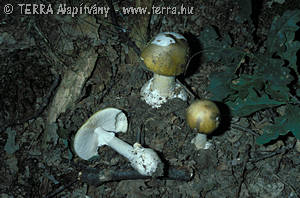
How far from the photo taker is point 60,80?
13.5 ft

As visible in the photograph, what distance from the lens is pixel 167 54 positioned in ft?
10.2

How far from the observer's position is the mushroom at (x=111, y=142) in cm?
295

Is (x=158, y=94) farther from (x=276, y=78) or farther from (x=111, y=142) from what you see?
(x=276, y=78)

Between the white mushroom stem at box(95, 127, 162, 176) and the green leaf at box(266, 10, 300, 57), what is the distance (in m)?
2.20

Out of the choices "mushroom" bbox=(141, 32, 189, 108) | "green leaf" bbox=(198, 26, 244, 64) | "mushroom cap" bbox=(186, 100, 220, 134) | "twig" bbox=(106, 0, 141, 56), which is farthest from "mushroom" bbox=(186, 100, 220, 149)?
"twig" bbox=(106, 0, 141, 56)

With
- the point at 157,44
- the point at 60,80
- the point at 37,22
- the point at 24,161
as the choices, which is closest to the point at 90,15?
the point at 37,22

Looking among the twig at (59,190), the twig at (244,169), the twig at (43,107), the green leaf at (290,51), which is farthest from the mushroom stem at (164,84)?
the twig at (59,190)

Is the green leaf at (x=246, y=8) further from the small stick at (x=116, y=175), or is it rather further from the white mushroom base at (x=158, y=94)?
the small stick at (x=116, y=175)

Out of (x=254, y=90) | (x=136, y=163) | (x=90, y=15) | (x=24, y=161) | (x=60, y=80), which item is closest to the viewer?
(x=136, y=163)

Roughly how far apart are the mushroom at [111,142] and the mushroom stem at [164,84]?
699 mm

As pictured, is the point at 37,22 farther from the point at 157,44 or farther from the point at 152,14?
the point at 157,44

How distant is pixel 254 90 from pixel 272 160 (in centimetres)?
103

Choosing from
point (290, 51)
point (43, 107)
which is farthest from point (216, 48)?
point (43, 107)

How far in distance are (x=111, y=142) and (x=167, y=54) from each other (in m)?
1.47
